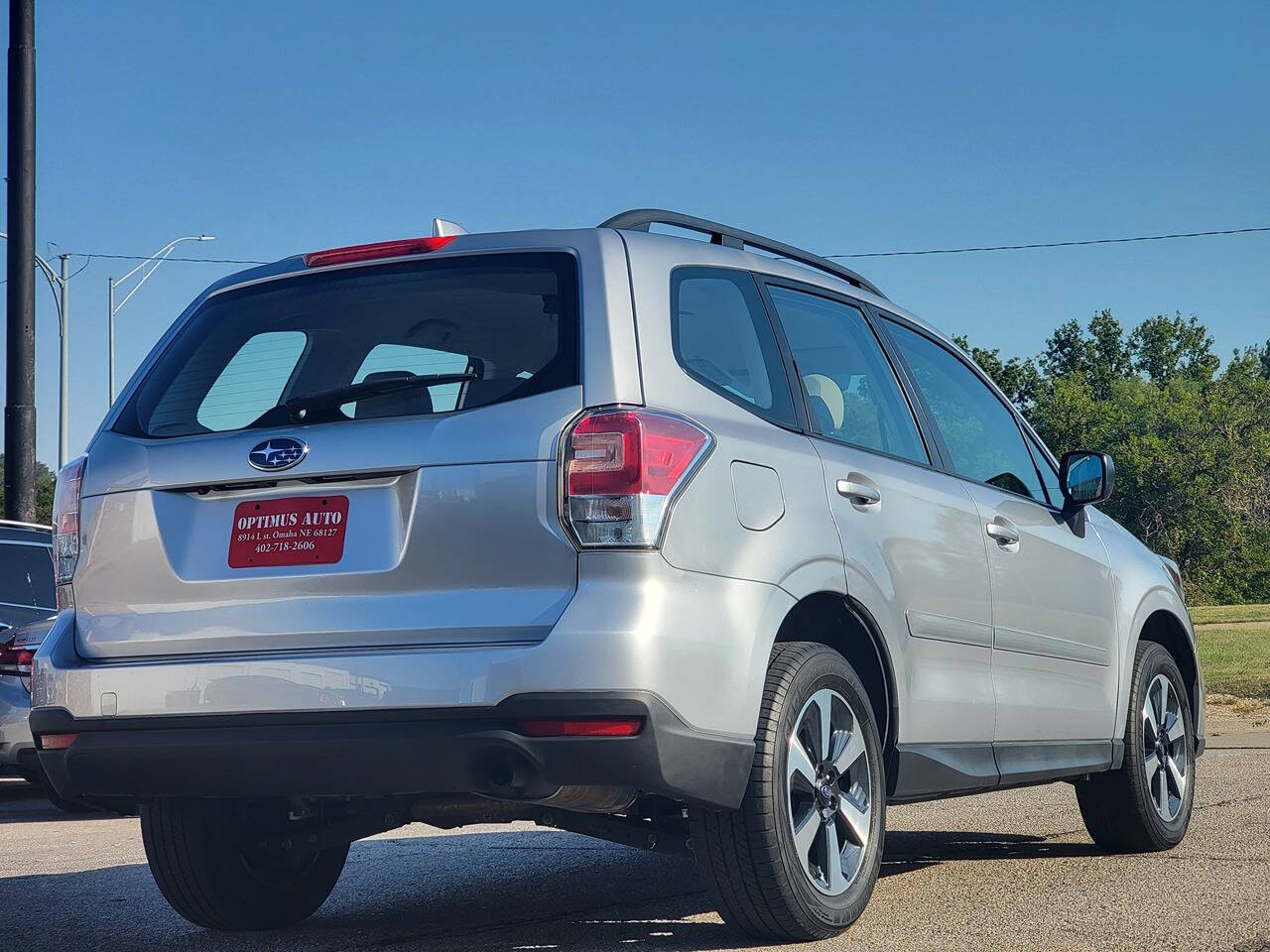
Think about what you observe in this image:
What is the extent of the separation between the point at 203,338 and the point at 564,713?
1717 millimetres

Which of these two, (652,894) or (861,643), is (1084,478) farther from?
(652,894)

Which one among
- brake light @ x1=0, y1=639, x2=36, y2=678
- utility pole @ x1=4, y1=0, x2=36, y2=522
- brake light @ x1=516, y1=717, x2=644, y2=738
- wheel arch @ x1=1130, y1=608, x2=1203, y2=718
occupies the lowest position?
brake light @ x1=0, y1=639, x2=36, y2=678

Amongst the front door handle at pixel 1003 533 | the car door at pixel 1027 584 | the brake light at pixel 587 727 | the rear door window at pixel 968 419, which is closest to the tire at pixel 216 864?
the brake light at pixel 587 727

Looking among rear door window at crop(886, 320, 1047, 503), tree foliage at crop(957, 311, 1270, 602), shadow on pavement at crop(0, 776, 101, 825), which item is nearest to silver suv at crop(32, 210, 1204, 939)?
rear door window at crop(886, 320, 1047, 503)

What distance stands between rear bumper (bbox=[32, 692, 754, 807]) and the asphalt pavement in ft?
2.66

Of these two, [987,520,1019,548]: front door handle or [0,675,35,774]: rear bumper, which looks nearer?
[987,520,1019,548]: front door handle

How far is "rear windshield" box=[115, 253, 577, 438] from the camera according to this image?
430cm

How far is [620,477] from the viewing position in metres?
4.01

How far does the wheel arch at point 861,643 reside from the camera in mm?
4695

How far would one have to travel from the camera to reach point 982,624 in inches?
216

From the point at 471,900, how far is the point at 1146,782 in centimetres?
272

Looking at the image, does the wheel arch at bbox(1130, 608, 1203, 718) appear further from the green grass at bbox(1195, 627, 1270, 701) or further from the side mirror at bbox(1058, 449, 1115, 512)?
the green grass at bbox(1195, 627, 1270, 701)

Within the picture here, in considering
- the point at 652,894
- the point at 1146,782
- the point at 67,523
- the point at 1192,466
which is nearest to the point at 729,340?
the point at 67,523

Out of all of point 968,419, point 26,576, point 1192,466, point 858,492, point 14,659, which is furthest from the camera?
point 1192,466
